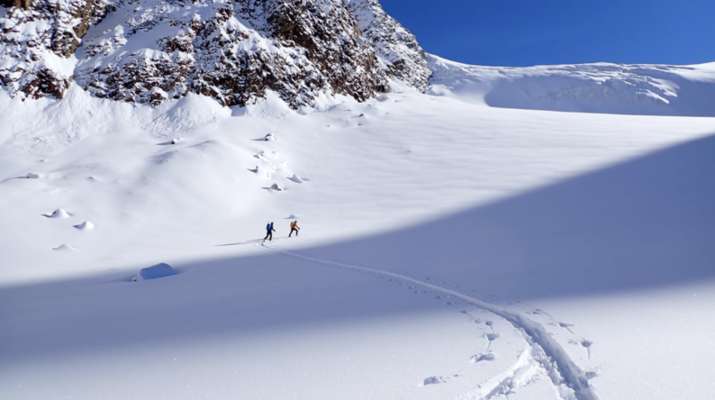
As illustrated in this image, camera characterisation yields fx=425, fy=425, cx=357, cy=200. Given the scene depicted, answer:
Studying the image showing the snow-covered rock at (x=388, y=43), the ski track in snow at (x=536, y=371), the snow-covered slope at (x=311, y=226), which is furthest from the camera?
the snow-covered rock at (x=388, y=43)

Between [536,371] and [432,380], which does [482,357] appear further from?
[432,380]

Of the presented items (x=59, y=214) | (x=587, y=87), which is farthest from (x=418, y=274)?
(x=587, y=87)

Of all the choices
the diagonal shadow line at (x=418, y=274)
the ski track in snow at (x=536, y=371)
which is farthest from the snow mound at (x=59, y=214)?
the ski track in snow at (x=536, y=371)

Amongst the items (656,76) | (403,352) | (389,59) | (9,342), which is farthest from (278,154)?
(656,76)

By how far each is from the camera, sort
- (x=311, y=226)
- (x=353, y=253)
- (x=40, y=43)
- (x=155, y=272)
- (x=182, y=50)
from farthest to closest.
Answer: (x=182, y=50)
(x=40, y=43)
(x=311, y=226)
(x=353, y=253)
(x=155, y=272)

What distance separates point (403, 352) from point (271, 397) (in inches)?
83.8

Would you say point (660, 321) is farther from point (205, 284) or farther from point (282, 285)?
point (205, 284)

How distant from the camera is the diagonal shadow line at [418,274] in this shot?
8461 millimetres

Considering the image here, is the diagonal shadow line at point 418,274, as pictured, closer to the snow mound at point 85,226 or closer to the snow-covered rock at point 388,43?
the snow mound at point 85,226

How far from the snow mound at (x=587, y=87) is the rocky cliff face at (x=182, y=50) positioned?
171 ft

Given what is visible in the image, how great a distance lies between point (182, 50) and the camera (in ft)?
136

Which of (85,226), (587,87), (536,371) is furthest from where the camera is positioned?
(587,87)

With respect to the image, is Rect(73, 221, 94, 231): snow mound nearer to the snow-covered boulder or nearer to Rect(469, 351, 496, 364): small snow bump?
the snow-covered boulder

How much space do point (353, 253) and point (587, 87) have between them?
111 m
